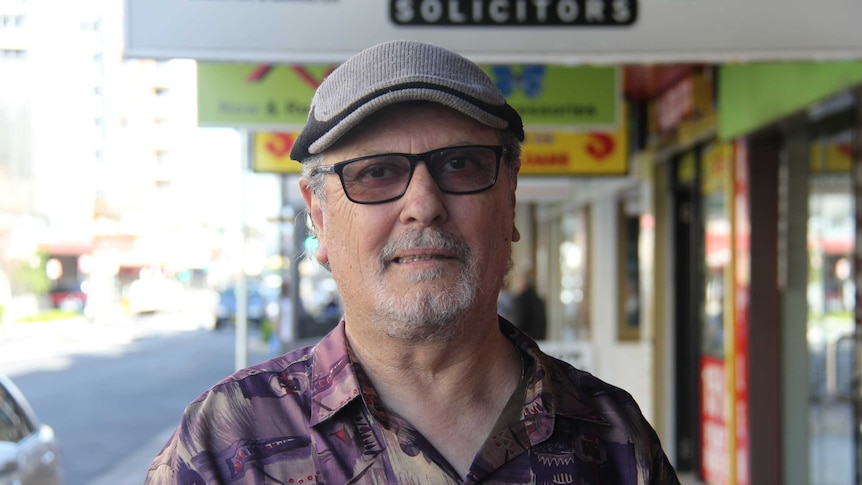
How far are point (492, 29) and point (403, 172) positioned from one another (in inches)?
76.9

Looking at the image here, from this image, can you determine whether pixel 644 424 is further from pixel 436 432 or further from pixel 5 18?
pixel 5 18

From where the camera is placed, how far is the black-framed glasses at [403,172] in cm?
154

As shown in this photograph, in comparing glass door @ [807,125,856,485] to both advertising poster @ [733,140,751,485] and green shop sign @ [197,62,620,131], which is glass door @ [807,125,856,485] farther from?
green shop sign @ [197,62,620,131]

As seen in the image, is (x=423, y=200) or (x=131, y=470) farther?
(x=131, y=470)

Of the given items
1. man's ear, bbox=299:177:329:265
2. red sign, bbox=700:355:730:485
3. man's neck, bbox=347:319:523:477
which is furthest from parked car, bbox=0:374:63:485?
red sign, bbox=700:355:730:485

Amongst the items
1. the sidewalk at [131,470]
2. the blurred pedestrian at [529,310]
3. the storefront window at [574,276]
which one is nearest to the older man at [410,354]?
the sidewalk at [131,470]

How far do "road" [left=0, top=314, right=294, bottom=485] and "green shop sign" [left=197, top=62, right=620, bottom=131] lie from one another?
190 inches

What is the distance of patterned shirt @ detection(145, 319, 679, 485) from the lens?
4.68ft

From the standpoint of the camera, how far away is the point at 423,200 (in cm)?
151

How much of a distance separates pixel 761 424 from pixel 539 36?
4021mm

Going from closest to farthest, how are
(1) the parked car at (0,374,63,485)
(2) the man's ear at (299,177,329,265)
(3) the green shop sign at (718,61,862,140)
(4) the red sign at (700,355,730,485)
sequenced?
(2) the man's ear at (299,177,329,265)
(3) the green shop sign at (718,61,862,140)
(1) the parked car at (0,374,63,485)
(4) the red sign at (700,355,730,485)

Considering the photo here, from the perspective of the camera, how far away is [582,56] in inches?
133

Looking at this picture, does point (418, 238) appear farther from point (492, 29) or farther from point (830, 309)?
point (830, 309)

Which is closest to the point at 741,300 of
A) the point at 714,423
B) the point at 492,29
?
the point at 714,423
